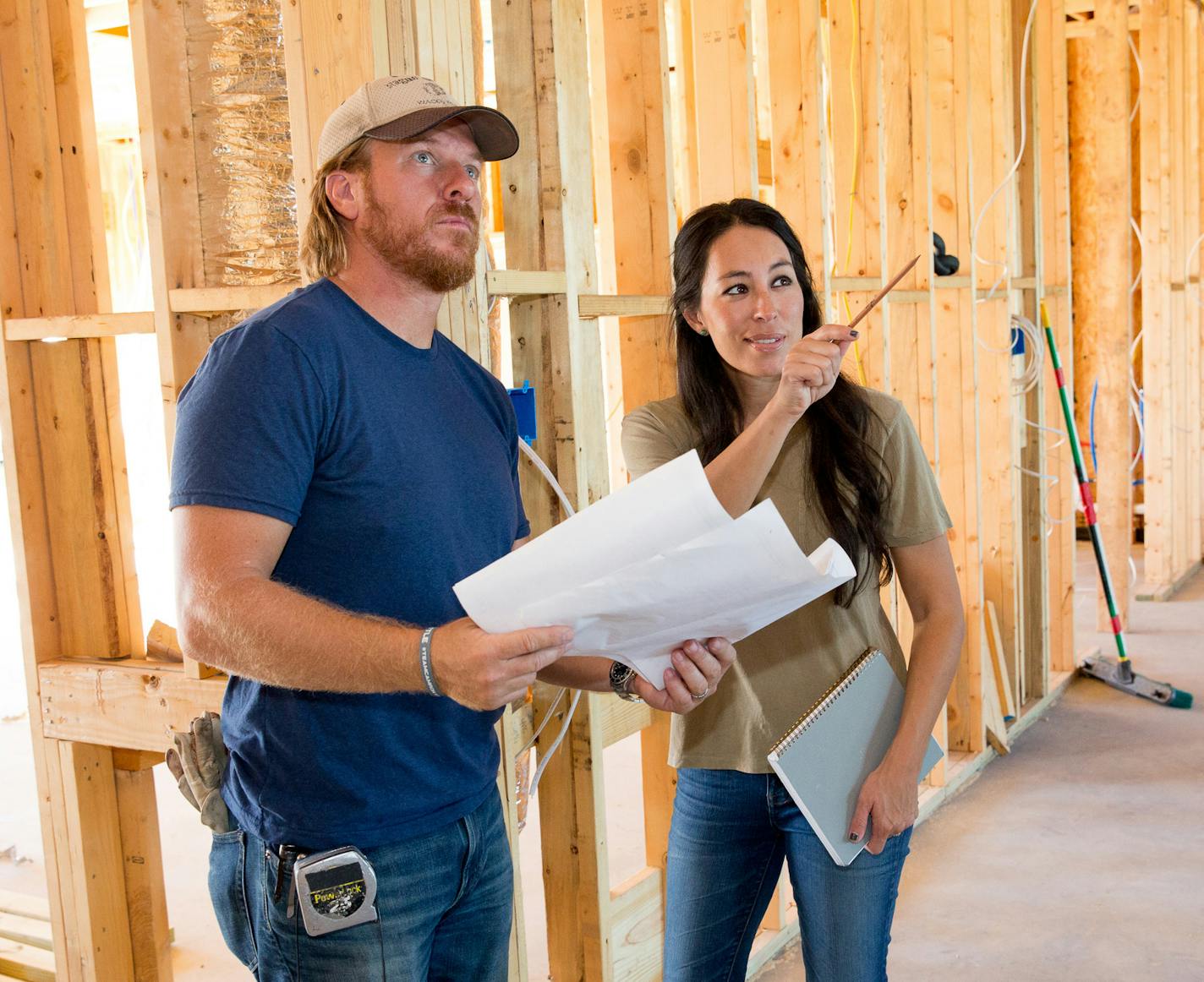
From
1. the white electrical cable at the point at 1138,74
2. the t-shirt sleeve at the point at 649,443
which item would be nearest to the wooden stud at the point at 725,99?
the t-shirt sleeve at the point at 649,443

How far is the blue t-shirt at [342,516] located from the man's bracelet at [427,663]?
21 cm

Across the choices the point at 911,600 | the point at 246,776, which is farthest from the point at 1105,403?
the point at 246,776

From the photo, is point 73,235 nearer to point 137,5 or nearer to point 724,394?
point 137,5

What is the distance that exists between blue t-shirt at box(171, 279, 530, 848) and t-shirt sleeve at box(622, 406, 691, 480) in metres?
0.37

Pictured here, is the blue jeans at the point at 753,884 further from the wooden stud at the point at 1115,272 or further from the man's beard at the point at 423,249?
the wooden stud at the point at 1115,272

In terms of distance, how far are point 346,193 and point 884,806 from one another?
1062 millimetres

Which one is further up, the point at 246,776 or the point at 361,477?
the point at 361,477

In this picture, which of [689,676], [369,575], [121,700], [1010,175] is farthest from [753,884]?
[1010,175]

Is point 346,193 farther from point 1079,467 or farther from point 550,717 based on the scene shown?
point 1079,467

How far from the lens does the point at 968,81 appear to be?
4082 mm

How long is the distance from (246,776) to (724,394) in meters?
0.87

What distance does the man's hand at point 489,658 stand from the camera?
1.09 meters

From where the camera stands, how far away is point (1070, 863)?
334 centimetres

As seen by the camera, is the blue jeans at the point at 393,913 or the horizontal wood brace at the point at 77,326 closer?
the blue jeans at the point at 393,913
